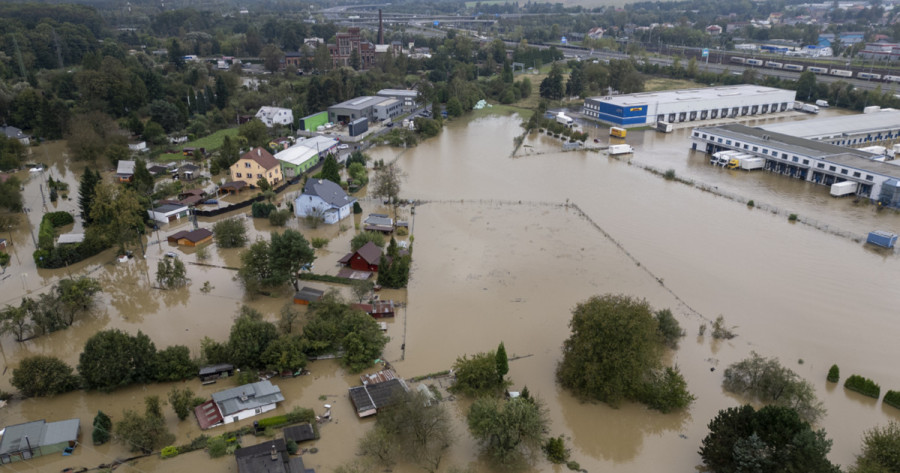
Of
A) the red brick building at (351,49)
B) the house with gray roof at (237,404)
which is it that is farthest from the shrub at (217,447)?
the red brick building at (351,49)

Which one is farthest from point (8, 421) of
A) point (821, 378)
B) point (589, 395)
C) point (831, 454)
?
point (821, 378)

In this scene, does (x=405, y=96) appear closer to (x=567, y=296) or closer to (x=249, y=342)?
(x=567, y=296)

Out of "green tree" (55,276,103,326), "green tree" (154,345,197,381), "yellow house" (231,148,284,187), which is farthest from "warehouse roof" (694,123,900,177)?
"green tree" (55,276,103,326)

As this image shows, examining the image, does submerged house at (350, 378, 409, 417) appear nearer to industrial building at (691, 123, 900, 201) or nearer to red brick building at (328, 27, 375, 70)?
industrial building at (691, 123, 900, 201)

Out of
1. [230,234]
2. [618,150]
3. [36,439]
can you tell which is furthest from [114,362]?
[618,150]

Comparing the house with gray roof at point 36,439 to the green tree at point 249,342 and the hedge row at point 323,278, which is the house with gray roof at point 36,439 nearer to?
the green tree at point 249,342
